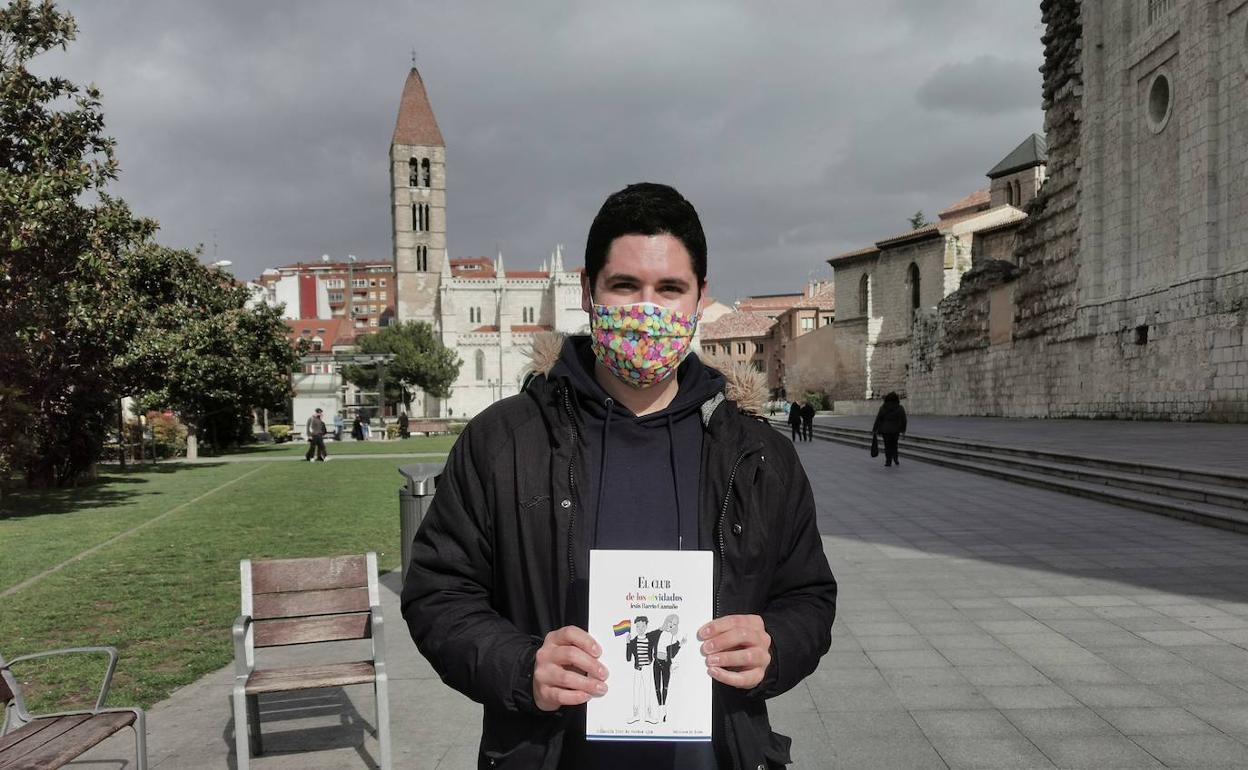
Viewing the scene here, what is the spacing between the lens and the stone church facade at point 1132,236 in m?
21.5

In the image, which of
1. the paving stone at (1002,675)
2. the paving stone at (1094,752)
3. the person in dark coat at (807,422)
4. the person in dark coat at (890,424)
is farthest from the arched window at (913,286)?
the paving stone at (1094,752)

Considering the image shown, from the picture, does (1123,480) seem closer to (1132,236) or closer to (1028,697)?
(1028,697)

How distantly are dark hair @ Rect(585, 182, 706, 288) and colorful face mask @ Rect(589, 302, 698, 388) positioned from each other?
13 centimetres

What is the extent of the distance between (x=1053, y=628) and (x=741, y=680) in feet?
17.8

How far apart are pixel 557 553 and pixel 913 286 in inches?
2288

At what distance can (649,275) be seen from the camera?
74.2 inches

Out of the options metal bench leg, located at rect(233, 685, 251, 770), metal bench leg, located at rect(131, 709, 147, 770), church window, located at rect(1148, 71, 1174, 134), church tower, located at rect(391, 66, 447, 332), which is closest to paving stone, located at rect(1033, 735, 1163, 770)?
metal bench leg, located at rect(233, 685, 251, 770)

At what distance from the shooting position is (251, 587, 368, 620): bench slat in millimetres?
4328

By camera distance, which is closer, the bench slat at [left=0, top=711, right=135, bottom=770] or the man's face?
the man's face

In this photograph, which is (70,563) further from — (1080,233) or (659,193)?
(1080,233)

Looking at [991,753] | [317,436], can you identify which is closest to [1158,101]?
[991,753]

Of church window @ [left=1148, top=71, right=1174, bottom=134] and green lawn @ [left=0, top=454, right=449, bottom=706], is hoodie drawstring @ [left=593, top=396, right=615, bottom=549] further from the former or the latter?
church window @ [left=1148, top=71, right=1174, bottom=134]

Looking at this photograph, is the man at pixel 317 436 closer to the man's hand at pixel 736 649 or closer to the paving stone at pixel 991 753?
the paving stone at pixel 991 753

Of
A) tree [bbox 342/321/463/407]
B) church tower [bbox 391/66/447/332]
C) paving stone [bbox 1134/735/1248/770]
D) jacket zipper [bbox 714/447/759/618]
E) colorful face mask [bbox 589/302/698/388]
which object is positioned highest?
church tower [bbox 391/66/447/332]
